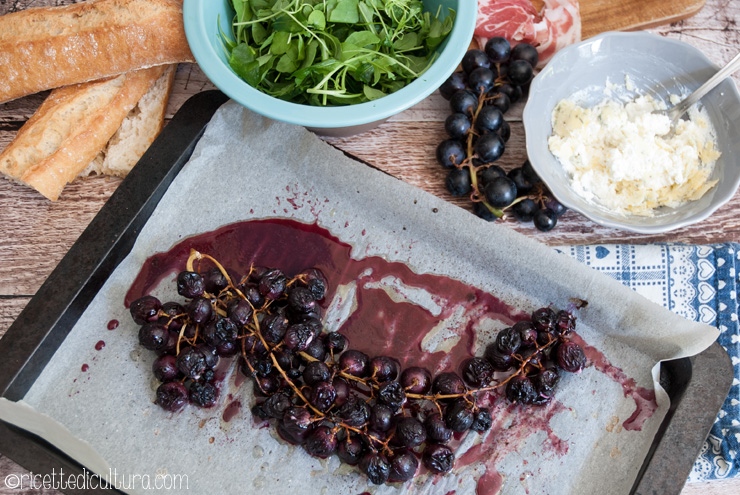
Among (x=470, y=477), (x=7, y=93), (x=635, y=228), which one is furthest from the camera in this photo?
(x=7, y=93)

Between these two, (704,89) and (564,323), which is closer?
(564,323)

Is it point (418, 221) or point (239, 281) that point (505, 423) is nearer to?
point (418, 221)

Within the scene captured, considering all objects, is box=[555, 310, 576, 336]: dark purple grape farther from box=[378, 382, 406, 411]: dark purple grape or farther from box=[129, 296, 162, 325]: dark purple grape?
box=[129, 296, 162, 325]: dark purple grape

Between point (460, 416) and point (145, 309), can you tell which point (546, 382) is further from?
point (145, 309)

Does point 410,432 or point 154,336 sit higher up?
point 154,336

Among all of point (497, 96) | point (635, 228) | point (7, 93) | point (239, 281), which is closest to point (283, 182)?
point (239, 281)

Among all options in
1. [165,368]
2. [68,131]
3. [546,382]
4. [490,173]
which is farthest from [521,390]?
[68,131]

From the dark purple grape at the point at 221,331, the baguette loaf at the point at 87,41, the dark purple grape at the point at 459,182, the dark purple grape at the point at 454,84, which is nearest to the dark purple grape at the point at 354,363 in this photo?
the dark purple grape at the point at 221,331
